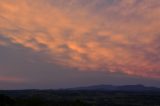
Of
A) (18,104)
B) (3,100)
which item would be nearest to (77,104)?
(18,104)

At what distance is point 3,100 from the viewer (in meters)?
61.8

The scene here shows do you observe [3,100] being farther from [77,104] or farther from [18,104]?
[77,104]

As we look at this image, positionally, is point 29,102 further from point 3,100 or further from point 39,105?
point 3,100

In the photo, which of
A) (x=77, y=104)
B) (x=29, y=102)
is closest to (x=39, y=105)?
(x=29, y=102)

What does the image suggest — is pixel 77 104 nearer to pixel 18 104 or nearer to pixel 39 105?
pixel 39 105

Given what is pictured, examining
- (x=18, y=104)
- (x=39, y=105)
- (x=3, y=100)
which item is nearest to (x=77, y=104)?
(x=39, y=105)

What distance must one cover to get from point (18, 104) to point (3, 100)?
20.2 ft

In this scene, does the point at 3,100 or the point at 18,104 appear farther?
the point at 3,100

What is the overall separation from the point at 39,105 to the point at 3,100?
974cm

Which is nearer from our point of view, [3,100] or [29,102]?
[29,102]

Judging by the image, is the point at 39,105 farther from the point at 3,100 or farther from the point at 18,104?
the point at 3,100

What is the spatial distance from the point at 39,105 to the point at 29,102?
193 centimetres

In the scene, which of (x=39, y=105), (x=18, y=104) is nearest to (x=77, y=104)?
(x=39, y=105)

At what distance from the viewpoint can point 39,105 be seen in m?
56.2
